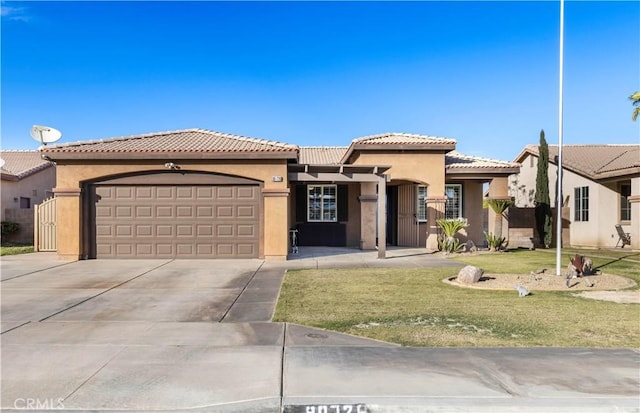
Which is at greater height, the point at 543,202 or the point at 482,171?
the point at 482,171

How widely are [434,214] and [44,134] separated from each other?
55.4ft

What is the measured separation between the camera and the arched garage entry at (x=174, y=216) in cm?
1390

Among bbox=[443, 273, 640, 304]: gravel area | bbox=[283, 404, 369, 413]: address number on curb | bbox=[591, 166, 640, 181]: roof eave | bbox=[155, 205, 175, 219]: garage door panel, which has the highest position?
bbox=[591, 166, 640, 181]: roof eave

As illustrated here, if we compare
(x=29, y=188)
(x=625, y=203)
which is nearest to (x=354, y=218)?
(x=625, y=203)

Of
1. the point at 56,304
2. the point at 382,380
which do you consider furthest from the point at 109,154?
the point at 382,380

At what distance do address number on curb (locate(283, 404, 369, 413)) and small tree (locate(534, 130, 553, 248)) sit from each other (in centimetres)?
1831

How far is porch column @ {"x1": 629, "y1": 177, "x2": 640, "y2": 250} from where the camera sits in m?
16.7

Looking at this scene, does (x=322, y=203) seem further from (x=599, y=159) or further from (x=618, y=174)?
(x=599, y=159)

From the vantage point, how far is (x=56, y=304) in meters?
7.43

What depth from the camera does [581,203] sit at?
19859mm

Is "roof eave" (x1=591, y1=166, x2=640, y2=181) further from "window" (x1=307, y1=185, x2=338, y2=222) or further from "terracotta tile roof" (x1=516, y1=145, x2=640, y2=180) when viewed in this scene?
"window" (x1=307, y1=185, x2=338, y2=222)

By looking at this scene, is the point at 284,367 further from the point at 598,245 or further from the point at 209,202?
the point at 598,245

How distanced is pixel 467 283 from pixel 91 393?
789 cm

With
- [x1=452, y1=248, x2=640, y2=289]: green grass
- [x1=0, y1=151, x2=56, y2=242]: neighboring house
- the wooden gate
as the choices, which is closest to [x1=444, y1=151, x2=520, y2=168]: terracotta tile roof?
[x1=452, y1=248, x2=640, y2=289]: green grass
